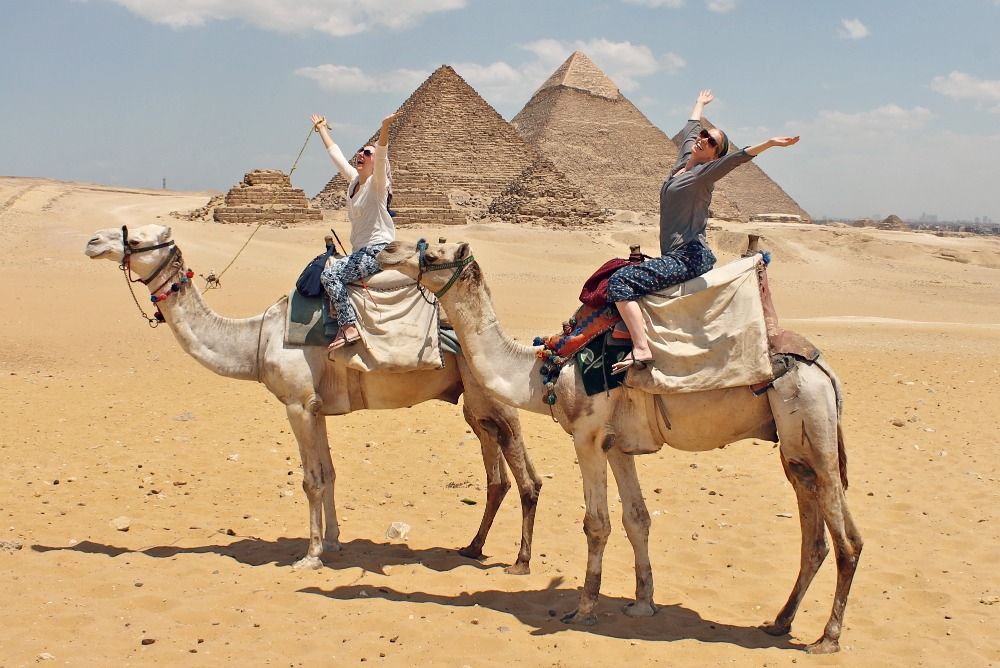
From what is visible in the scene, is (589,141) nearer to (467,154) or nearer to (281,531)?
(467,154)

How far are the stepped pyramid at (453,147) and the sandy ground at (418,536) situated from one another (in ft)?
247

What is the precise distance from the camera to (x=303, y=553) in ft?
18.5

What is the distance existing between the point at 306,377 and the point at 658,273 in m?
2.20

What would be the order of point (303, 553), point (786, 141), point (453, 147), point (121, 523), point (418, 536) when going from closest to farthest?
point (786, 141) → point (303, 553) → point (121, 523) → point (418, 536) → point (453, 147)

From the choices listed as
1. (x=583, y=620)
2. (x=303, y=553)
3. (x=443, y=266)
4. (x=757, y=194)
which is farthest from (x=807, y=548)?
(x=757, y=194)

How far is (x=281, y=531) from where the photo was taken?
6.19 meters

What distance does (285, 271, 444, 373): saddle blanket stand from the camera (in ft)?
16.8

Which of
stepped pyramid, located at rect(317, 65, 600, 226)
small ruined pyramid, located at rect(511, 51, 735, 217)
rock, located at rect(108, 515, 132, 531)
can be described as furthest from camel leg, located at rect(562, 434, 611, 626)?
small ruined pyramid, located at rect(511, 51, 735, 217)

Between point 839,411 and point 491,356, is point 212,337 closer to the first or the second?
point 491,356

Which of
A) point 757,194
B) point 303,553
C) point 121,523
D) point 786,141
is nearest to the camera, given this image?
point 786,141

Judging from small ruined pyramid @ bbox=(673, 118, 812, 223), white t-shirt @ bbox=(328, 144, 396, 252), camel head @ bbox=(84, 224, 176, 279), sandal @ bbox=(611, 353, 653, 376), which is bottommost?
sandal @ bbox=(611, 353, 653, 376)

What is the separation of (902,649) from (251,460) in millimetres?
5211

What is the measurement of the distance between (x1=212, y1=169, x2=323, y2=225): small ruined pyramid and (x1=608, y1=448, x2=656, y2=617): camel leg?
40.6 meters

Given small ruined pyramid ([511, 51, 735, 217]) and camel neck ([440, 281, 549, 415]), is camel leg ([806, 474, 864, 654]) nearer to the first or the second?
camel neck ([440, 281, 549, 415])
